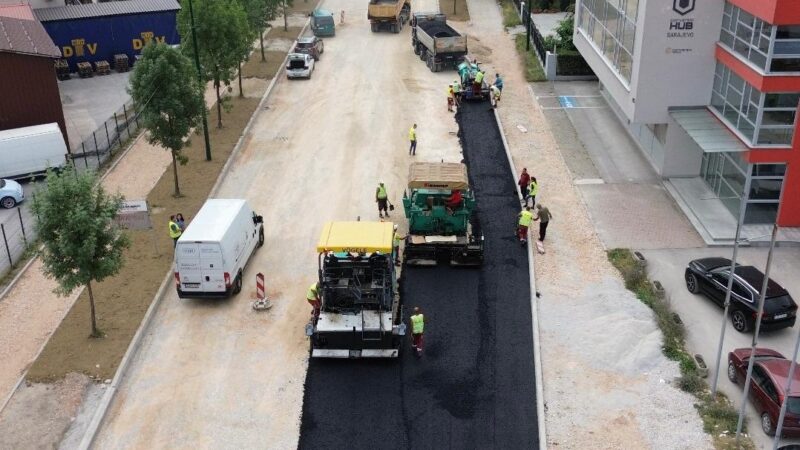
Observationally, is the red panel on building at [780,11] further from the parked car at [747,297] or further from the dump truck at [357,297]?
the dump truck at [357,297]

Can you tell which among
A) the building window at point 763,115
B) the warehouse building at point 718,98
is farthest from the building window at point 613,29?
the building window at point 763,115

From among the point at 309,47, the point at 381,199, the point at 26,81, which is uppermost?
the point at 26,81

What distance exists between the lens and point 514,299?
81.1ft

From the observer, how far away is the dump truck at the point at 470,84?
42.9m

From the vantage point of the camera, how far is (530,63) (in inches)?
1919

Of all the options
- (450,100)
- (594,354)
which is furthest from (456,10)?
(594,354)

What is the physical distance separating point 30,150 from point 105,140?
15.0 ft

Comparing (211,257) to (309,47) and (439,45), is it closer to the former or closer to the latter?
(439,45)

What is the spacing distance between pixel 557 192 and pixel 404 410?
14.7 meters

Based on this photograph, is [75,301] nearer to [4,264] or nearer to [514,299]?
[4,264]

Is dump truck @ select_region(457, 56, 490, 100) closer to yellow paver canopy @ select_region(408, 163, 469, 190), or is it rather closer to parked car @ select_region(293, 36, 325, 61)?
parked car @ select_region(293, 36, 325, 61)

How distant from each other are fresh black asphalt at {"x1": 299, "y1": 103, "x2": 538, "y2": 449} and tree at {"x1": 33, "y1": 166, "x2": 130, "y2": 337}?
255 inches

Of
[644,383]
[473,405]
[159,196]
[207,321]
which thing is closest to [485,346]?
[473,405]

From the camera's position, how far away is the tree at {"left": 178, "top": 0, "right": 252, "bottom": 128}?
37.4 m
